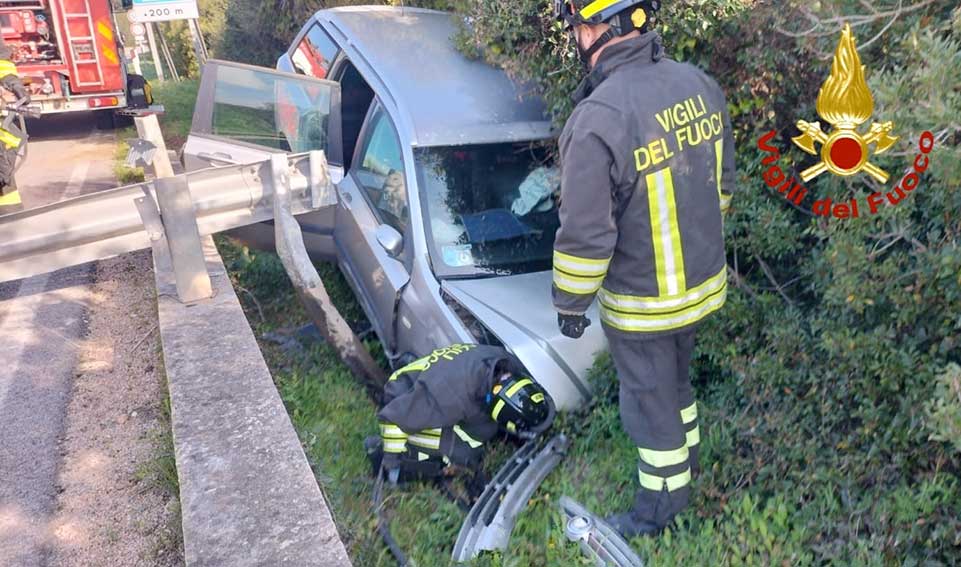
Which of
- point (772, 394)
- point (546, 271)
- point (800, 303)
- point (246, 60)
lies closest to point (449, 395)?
point (546, 271)

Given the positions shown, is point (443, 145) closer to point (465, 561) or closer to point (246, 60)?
point (465, 561)

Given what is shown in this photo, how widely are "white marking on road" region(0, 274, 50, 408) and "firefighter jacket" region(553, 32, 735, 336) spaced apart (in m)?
3.11

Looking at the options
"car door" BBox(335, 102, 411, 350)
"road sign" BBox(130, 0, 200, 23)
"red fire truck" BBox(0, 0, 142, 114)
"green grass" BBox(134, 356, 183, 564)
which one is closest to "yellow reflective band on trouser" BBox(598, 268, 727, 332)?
"car door" BBox(335, 102, 411, 350)

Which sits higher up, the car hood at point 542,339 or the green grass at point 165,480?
the car hood at point 542,339

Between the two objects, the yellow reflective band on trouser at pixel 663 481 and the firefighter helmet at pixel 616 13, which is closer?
the firefighter helmet at pixel 616 13

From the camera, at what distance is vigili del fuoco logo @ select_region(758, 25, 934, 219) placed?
241 centimetres

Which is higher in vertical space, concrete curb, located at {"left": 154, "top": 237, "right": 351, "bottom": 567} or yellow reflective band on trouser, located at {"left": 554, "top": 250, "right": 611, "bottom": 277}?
yellow reflective band on trouser, located at {"left": 554, "top": 250, "right": 611, "bottom": 277}

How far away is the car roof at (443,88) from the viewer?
164 inches

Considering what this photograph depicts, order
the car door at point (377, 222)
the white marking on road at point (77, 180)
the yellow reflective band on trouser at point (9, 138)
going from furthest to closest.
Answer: the white marking on road at point (77, 180) < the yellow reflective band on trouser at point (9, 138) < the car door at point (377, 222)

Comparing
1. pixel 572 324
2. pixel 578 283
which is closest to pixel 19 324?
pixel 572 324

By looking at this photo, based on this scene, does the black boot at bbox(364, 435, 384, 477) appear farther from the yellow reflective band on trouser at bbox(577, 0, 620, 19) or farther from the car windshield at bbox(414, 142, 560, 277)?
the yellow reflective band on trouser at bbox(577, 0, 620, 19)

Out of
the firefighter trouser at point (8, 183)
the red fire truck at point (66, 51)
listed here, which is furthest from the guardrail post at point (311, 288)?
the red fire truck at point (66, 51)

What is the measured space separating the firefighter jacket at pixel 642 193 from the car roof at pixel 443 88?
52.2 inches

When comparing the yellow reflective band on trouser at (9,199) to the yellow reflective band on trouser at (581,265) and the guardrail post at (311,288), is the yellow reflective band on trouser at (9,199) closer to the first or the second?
the guardrail post at (311,288)
